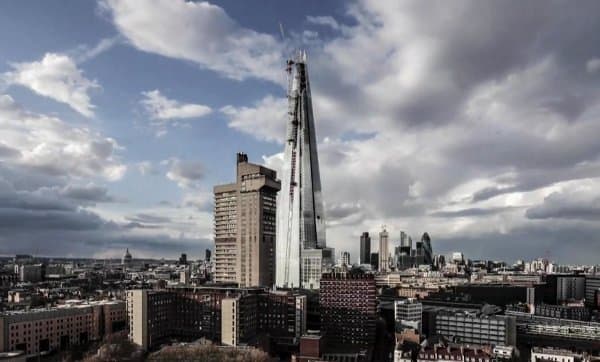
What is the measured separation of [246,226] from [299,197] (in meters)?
21.8

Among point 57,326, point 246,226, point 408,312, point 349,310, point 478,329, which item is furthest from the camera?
point 246,226

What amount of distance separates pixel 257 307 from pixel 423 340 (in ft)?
78.3

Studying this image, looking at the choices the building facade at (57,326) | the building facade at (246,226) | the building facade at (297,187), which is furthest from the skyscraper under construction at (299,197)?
the building facade at (57,326)

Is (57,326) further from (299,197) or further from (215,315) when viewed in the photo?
(299,197)

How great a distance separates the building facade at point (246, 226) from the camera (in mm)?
104938

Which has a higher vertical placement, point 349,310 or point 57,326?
point 349,310

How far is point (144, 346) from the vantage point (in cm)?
6119

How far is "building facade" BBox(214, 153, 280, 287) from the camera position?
104938 millimetres

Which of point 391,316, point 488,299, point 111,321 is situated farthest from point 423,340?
point 488,299

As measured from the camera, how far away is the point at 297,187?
123688 millimetres

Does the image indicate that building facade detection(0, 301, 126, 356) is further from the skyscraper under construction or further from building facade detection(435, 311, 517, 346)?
the skyscraper under construction

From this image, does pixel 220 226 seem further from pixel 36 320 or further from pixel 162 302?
pixel 36 320

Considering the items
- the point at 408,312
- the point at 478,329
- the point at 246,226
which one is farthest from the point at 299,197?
the point at 478,329

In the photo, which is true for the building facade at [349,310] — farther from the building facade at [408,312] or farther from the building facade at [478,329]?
the building facade at [478,329]
